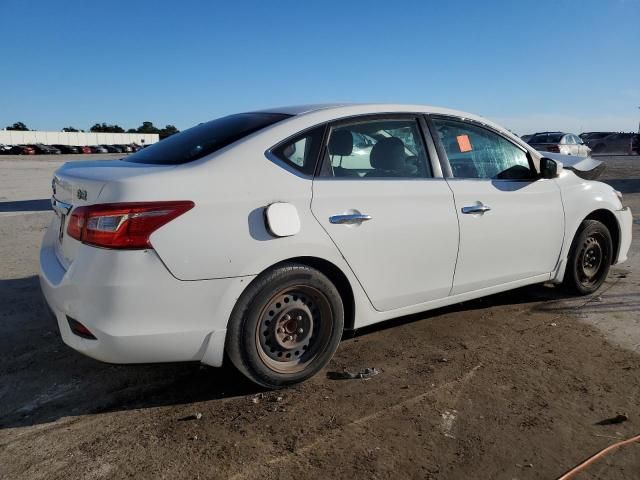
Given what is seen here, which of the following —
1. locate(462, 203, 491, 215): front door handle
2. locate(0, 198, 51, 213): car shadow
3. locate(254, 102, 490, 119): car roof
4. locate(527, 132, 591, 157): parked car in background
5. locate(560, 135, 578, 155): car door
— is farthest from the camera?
locate(560, 135, 578, 155): car door

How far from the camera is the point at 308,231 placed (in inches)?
124

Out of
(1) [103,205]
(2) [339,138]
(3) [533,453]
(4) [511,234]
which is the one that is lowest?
(3) [533,453]

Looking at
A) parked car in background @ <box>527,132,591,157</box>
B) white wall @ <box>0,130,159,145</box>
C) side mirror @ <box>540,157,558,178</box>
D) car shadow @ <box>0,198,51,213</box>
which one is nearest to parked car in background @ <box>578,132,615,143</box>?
parked car in background @ <box>527,132,591,157</box>

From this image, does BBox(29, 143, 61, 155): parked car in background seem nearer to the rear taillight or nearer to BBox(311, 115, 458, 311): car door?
BBox(311, 115, 458, 311): car door

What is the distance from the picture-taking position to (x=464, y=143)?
13.5 feet

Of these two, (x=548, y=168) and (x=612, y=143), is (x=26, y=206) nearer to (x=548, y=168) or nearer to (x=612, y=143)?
(x=548, y=168)

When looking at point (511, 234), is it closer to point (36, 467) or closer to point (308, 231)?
point (308, 231)

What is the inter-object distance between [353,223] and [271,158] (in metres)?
0.62

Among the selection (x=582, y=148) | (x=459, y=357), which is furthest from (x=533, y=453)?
(x=582, y=148)

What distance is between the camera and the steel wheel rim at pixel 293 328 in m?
3.20

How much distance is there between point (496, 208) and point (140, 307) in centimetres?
260

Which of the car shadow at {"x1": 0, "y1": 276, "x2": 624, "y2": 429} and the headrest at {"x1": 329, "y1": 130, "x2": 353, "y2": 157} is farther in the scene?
the headrest at {"x1": 329, "y1": 130, "x2": 353, "y2": 157}

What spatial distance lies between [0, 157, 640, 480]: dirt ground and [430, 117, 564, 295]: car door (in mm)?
508

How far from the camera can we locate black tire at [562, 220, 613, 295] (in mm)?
4801
